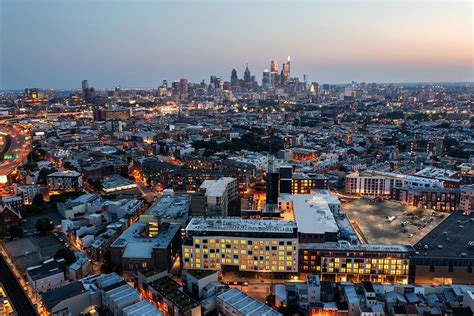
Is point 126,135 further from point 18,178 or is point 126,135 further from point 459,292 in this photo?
point 459,292

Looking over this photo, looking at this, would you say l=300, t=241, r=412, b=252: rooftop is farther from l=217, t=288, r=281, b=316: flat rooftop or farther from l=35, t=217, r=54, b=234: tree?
l=35, t=217, r=54, b=234: tree

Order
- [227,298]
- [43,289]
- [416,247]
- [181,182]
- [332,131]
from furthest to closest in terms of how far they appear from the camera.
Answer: [332,131]
[181,182]
[416,247]
[43,289]
[227,298]

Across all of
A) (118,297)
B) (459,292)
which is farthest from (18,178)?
(459,292)

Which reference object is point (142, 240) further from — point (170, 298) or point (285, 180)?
point (285, 180)

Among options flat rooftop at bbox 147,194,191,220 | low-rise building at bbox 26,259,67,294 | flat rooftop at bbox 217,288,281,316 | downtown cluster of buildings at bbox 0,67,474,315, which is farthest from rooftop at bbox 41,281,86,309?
flat rooftop at bbox 147,194,191,220

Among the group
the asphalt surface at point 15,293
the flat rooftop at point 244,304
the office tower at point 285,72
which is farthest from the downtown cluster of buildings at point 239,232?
the office tower at point 285,72

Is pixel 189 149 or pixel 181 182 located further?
pixel 189 149
